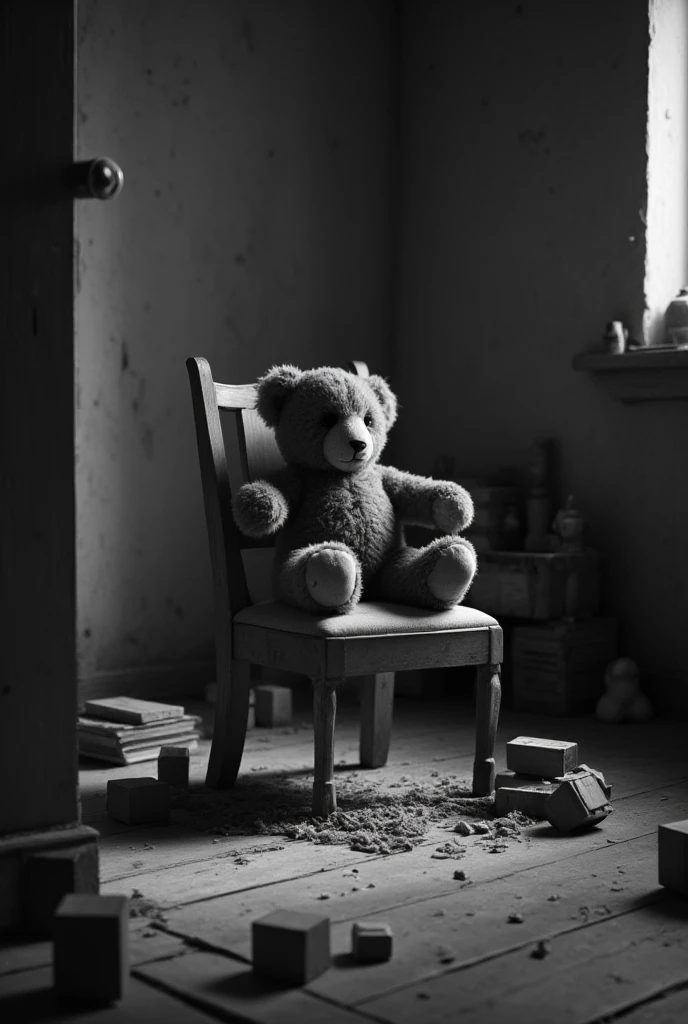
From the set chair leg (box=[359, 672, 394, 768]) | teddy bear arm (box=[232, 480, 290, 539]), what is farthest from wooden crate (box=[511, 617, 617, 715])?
teddy bear arm (box=[232, 480, 290, 539])

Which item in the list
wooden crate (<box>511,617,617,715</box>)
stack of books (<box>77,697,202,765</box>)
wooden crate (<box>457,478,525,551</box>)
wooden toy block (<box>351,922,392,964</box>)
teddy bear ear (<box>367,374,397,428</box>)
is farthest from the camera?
wooden crate (<box>457,478,525,551</box>)

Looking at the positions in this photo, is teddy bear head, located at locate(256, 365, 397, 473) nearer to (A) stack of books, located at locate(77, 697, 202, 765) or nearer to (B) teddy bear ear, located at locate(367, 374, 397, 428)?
(B) teddy bear ear, located at locate(367, 374, 397, 428)

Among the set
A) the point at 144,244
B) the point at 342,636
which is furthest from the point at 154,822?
the point at 144,244

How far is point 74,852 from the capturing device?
1841 mm

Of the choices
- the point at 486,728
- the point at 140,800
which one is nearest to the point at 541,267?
the point at 486,728

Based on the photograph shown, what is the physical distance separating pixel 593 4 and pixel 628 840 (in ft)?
8.36

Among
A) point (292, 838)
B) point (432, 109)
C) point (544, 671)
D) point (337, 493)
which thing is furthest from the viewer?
point (432, 109)

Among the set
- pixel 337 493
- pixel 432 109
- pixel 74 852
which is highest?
pixel 432 109

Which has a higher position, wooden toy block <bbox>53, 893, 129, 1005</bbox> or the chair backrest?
the chair backrest

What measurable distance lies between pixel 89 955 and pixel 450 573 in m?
1.19

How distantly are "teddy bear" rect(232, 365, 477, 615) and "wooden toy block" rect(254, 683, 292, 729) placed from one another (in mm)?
805

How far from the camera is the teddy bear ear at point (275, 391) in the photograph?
8.81ft

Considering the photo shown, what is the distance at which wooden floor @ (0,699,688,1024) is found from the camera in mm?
1566

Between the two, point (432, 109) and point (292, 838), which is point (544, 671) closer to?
point (292, 838)
